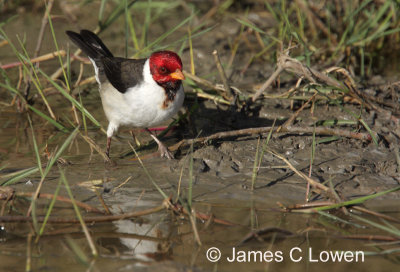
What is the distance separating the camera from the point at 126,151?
5.34 metres

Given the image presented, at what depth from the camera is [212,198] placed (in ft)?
14.3

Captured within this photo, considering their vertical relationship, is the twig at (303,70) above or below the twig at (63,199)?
above

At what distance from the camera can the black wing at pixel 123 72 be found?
4.93 metres

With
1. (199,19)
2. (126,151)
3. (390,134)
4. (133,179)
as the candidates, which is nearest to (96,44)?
(126,151)

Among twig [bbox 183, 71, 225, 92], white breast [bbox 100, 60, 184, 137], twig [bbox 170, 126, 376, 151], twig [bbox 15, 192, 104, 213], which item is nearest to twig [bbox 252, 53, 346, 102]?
twig [bbox 170, 126, 376, 151]

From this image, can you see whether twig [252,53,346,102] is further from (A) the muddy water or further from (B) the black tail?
(B) the black tail

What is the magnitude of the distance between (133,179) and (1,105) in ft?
8.07

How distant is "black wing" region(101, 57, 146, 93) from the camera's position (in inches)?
194

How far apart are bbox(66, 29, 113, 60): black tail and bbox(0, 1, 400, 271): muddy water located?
756 millimetres

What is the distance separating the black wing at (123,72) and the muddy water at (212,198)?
0.66m

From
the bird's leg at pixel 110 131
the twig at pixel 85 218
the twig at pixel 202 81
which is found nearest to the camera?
the twig at pixel 85 218

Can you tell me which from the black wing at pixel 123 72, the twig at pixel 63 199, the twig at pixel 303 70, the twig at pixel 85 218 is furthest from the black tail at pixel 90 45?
the twig at pixel 85 218

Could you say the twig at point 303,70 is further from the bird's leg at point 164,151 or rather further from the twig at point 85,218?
the twig at point 85,218

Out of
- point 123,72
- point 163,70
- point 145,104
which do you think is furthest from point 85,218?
point 123,72
